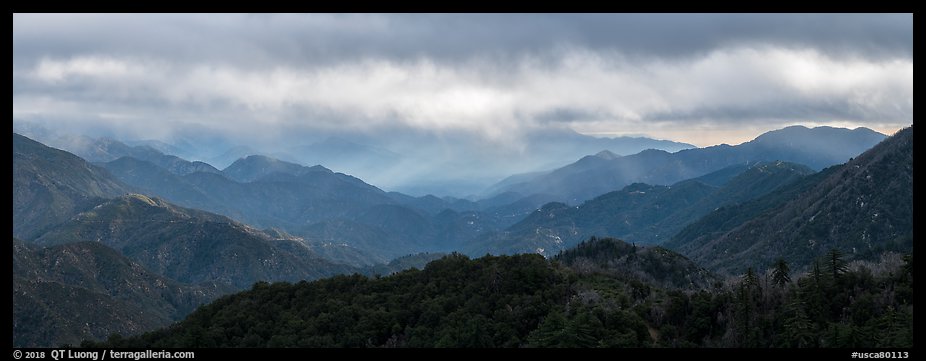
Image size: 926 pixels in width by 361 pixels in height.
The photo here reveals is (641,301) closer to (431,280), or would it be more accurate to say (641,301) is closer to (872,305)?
(872,305)

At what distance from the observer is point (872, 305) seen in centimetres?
9469

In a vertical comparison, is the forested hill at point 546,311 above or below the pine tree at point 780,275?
below

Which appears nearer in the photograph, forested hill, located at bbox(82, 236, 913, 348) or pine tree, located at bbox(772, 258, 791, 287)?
forested hill, located at bbox(82, 236, 913, 348)

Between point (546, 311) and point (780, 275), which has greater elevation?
point (780, 275)

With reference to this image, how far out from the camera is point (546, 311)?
378 feet

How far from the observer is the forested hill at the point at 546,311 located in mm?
92500

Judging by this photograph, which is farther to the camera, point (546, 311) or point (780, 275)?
point (546, 311)

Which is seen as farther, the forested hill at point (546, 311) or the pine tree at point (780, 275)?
the pine tree at point (780, 275)

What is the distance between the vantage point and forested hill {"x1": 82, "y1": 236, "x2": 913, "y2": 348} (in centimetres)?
9250

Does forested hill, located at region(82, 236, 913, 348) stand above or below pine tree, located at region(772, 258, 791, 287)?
below
